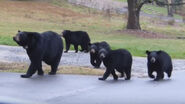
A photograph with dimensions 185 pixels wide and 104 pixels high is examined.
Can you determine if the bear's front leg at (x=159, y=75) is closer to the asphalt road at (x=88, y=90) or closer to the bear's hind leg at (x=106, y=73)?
the asphalt road at (x=88, y=90)

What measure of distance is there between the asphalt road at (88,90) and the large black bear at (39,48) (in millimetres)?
316

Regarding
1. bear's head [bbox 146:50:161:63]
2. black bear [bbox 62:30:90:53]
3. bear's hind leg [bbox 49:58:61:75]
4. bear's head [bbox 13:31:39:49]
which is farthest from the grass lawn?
bear's head [bbox 13:31:39:49]

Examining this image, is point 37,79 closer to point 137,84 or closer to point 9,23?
point 137,84

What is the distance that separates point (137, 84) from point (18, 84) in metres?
3.14

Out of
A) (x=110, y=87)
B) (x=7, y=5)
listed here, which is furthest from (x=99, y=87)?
(x=7, y=5)

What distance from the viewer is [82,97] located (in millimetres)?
10750

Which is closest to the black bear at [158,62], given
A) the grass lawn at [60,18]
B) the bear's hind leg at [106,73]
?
the bear's hind leg at [106,73]

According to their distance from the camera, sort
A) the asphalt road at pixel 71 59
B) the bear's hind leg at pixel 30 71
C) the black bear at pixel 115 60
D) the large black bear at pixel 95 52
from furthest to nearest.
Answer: the asphalt road at pixel 71 59 < the large black bear at pixel 95 52 < the black bear at pixel 115 60 < the bear's hind leg at pixel 30 71

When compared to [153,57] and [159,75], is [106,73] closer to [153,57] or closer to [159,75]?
[153,57]

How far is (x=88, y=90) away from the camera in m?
11.7

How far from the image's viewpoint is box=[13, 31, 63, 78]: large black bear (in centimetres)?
1199

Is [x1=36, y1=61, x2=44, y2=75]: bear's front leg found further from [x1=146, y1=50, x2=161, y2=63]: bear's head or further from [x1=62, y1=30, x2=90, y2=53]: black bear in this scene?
[x1=62, y1=30, x2=90, y2=53]: black bear

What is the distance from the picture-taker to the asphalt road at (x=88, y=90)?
10.5m

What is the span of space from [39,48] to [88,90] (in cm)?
159
